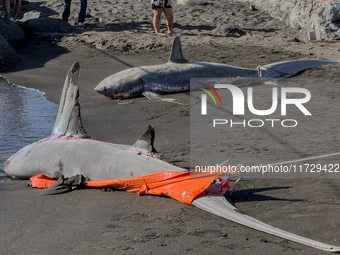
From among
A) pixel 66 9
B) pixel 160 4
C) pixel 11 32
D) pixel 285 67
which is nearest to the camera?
pixel 285 67

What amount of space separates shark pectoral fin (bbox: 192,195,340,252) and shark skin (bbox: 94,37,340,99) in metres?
4.57

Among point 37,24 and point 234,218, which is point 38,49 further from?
point 234,218

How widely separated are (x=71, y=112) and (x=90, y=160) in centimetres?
91

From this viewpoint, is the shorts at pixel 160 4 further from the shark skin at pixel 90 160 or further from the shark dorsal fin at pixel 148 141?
the shark dorsal fin at pixel 148 141

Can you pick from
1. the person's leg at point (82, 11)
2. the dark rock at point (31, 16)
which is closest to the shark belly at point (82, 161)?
the person's leg at point (82, 11)

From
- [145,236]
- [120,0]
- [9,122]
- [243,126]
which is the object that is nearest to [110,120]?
[9,122]

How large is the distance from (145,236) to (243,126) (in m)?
2.92

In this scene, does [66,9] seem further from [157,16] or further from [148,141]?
[148,141]

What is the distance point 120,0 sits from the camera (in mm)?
18516

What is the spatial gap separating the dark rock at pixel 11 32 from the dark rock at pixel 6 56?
2.97 ft

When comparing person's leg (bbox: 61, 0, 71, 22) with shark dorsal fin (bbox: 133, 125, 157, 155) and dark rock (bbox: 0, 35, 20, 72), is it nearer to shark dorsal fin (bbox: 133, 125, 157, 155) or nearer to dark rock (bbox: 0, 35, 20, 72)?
dark rock (bbox: 0, 35, 20, 72)

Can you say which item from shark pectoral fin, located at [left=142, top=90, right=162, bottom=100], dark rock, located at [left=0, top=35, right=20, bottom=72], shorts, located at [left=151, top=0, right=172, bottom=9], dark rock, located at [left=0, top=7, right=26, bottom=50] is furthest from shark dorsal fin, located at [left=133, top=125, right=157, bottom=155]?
dark rock, located at [left=0, top=7, right=26, bottom=50]

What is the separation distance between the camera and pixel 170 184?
149 inches

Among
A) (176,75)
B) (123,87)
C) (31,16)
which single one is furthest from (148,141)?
(31,16)
